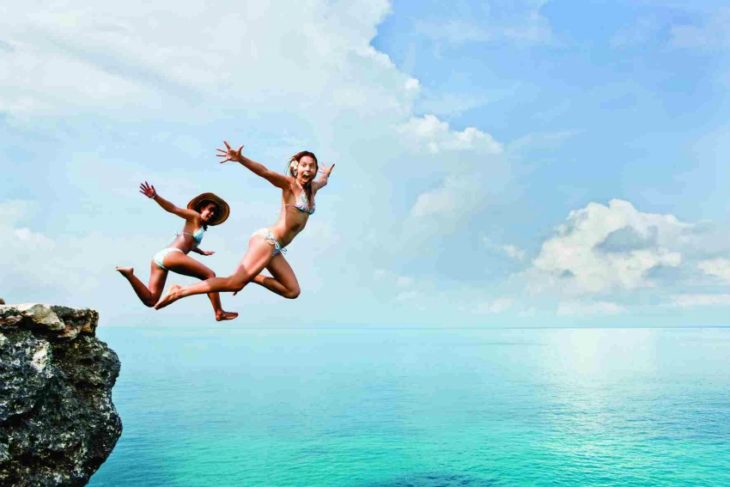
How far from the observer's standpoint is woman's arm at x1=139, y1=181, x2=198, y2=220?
7820 mm

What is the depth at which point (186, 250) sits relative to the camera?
8461 mm

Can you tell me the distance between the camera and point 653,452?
101ft

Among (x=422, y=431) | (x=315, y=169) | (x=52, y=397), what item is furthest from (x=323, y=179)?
(x=422, y=431)

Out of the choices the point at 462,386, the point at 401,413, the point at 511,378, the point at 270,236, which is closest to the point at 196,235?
the point at 270,236

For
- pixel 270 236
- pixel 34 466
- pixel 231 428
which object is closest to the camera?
pixel 270 236

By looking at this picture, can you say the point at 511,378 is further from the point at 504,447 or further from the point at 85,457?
the point at 85,457

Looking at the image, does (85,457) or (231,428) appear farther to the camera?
(231,428)

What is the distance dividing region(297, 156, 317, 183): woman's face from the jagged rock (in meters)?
5.14

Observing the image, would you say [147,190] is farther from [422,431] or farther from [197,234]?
[422,431]

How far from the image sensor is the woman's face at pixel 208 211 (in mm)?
8391

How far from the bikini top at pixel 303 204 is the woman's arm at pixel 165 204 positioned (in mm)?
1509

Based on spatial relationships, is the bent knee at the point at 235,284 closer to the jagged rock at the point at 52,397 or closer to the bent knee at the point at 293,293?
the bent knee at the point at 293,293

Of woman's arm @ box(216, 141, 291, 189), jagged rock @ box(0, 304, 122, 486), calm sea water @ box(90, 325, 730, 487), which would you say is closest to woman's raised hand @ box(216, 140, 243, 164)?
woman's arm @ box(216, 141, 291, 189)

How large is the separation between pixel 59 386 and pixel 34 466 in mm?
1210
